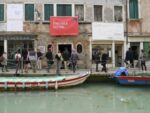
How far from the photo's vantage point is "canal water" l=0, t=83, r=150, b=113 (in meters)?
24.2

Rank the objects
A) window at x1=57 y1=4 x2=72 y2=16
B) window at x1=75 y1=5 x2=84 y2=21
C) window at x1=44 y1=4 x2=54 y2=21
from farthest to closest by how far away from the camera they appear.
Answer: window at x1=75 y1=5 x2=84 y2=21
window at x1=57 y1=4 x2=72 y2=16
window at x1=44 y1=4 x2=54 y2=21

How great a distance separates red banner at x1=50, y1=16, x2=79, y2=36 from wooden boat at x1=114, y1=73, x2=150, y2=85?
7.94 metres

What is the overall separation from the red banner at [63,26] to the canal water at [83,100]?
6903 mm

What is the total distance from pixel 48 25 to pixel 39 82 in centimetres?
921

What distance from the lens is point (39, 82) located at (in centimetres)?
3109

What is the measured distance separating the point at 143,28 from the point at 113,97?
13279 mm

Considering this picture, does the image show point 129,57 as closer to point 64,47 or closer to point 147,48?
point 147,48

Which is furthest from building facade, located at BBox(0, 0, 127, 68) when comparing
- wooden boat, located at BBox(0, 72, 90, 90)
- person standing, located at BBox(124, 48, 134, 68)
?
wooden boat, located at BBox(0, 72, 90, 90)

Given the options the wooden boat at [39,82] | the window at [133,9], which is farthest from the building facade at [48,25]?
the wooden boat at [39,82]

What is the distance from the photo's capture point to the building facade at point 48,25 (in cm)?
3887

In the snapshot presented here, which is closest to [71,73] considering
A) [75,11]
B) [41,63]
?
[41,63]

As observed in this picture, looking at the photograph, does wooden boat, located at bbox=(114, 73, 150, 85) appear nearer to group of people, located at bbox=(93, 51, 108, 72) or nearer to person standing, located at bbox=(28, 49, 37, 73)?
group of people, located at bbox=(93, 51, 108, 72)

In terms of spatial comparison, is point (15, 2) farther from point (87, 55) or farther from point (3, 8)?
point (87, 55)

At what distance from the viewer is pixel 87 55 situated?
39.6 metres
